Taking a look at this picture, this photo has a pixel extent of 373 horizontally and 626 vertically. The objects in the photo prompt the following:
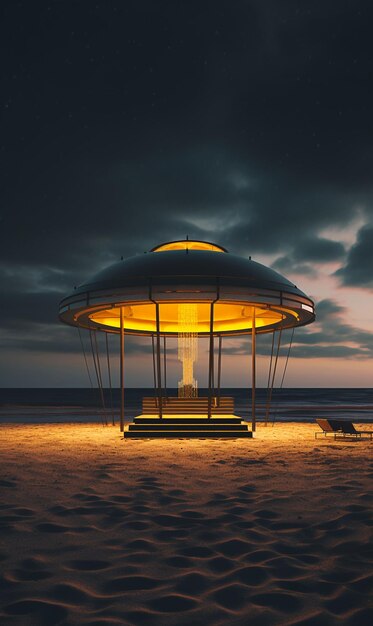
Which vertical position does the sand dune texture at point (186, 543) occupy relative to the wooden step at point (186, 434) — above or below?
above

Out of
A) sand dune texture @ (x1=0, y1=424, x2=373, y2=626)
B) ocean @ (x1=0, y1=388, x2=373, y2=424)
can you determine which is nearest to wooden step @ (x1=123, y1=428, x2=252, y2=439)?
sand dune texture @ (x1=0, y1=424, x2=373, y2=626)

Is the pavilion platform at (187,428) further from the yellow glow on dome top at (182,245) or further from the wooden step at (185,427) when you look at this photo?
the yellow glow on dome top at (182,245)

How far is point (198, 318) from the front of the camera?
27.1 metres

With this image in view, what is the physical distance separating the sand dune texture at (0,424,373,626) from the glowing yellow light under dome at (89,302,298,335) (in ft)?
35.1

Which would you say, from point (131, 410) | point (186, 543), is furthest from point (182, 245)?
point (131, 410)

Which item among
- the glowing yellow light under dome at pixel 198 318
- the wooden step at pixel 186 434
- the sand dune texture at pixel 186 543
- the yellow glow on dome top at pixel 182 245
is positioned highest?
the yellow glow on dome top at pixel 182 245

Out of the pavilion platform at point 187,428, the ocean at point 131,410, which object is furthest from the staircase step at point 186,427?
the ocean at point 131,410

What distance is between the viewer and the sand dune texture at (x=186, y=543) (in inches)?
166

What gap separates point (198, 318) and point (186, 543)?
70.4ft

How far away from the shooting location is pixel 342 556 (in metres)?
5.45

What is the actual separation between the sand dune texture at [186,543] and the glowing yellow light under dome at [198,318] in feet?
35.1

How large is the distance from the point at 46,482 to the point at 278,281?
10.6 metres

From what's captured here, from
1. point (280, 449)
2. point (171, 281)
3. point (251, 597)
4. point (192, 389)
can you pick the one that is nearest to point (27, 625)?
point (251, 597)

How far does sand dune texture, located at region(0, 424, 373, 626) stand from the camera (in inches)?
166
